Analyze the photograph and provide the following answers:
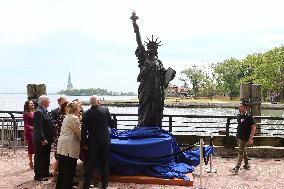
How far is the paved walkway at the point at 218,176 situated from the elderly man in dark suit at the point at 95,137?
600mm

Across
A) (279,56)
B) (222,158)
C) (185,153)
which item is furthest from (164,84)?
(279,56)

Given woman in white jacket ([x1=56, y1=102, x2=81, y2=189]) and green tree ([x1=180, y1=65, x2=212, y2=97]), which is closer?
woman in white jacket ([x1=56, y1=102, x2=81, y2=189])

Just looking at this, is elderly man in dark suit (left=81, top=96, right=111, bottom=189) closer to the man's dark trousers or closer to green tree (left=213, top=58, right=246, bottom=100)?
the man's dark trousers

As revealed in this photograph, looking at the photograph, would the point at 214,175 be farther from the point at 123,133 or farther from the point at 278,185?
the point at 123,133

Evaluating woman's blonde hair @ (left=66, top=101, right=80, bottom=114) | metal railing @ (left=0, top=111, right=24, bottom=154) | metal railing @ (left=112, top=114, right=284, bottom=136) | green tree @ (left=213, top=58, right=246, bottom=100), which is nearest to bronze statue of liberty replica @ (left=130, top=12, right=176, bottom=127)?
metal railing @ (left=112, top=114, right=284, bottom=136)

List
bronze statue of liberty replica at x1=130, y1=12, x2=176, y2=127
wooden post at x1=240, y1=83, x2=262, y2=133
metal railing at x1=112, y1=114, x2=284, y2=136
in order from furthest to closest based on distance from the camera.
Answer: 1. wooden post at x1=240, y1=83, x2=262, y2=133
2. metal railing at x1=112, y1=114, x2=284, y2=136
3. bronze statue of liberty replica at x1=130, y1=12, x2=176, y2=127

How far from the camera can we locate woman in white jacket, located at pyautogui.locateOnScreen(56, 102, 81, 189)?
26.1 ft

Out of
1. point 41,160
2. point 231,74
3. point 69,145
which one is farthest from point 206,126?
point 231,74

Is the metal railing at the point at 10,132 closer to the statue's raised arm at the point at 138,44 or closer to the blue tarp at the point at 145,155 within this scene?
the blue tarp at the point at 145,155

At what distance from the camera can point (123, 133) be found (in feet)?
33.6

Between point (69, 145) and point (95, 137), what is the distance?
2.07ft

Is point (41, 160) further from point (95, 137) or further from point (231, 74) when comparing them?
point (231, 74)

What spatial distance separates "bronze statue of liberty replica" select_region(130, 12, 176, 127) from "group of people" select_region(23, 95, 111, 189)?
4.75ft

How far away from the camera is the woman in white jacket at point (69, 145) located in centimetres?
794
